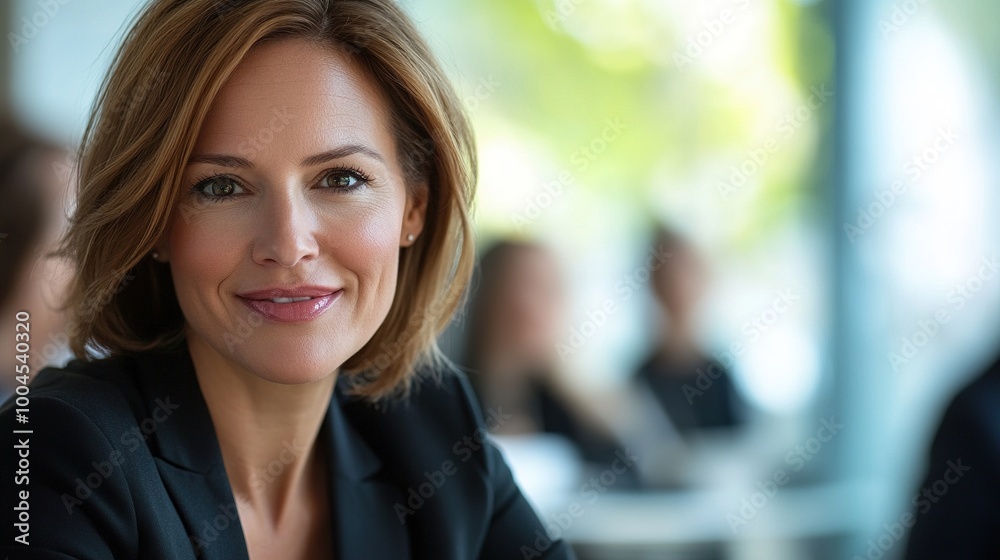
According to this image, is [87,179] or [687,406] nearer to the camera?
[87,179]

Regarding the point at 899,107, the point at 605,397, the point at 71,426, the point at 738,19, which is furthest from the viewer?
the point at 738,19

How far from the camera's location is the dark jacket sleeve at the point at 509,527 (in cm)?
149

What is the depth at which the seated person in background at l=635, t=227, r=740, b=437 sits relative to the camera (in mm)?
3586

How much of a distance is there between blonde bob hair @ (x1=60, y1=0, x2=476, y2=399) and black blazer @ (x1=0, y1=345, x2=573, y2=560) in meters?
0.08

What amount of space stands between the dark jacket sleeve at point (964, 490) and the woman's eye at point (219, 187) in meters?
1.11

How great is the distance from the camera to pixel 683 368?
11.9ft

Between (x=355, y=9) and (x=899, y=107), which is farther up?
(x=899, y=107)

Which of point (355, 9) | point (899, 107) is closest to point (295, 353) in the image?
point (355, 9)

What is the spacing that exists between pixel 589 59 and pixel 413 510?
3353mm

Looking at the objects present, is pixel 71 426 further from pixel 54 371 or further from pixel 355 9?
pixel 355 9

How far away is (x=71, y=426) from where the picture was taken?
1123 millimetres

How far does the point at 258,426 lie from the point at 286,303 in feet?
0.75

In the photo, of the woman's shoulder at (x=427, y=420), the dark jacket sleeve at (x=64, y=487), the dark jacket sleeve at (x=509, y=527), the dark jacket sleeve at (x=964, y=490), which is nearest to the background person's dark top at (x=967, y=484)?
the dark jacket sleeve at (x=964, y=490)

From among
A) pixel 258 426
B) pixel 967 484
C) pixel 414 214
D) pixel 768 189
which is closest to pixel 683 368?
pixel 768 189
